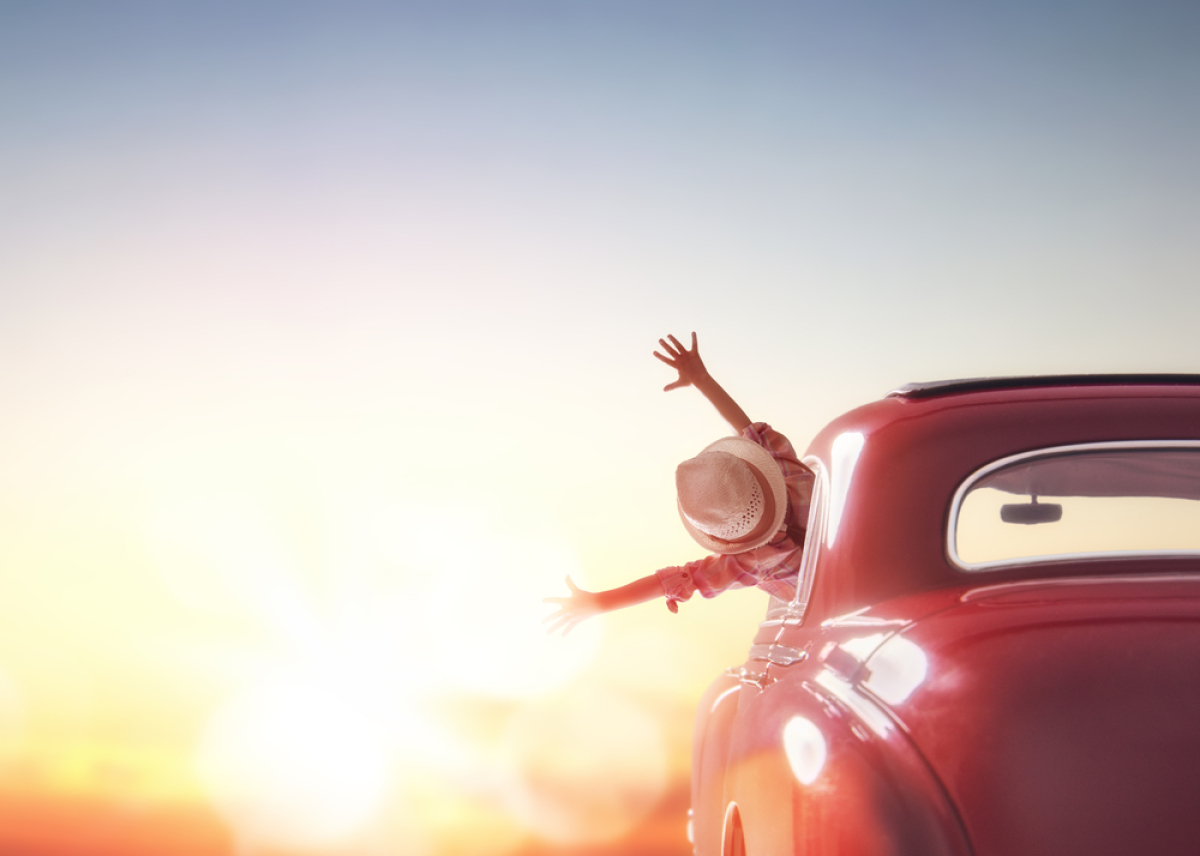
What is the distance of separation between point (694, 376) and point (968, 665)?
290 centimetres

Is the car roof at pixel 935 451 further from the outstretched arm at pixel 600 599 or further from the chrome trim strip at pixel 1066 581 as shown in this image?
the outstretched arm at pixel 600 599

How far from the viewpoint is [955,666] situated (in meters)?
2.11

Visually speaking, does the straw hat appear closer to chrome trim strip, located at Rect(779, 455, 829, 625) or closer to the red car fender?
chrome trim strip, located at Rect(779, 455, 829, 625)

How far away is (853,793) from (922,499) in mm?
831

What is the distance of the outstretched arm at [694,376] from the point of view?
480 centimetres

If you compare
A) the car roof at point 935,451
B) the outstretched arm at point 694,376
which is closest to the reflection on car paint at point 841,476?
the car roof at point 935,451

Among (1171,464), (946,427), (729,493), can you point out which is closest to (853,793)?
(946,427)

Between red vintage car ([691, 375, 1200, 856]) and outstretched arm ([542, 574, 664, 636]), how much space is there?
91 cm

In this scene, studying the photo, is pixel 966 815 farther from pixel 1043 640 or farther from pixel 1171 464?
pixel 1171 464

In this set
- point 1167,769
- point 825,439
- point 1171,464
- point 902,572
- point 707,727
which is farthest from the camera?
point 707,727

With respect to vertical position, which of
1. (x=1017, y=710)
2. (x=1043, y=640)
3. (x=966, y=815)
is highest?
(x=1043, y=640)

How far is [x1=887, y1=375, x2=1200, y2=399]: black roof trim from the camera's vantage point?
277 centimetres

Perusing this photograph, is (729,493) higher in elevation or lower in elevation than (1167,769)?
higher

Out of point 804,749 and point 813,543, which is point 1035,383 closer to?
point 813,543
